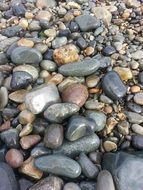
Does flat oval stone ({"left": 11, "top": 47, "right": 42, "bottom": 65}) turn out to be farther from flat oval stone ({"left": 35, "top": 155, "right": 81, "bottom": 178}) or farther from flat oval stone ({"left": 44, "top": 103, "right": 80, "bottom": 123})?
flat oval stone ({"left": 35, "top": 155, "right": 81, "bottom": 178})

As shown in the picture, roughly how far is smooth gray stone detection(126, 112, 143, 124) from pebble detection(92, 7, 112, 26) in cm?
105

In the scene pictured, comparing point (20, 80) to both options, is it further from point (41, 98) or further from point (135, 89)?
point (135, 89)

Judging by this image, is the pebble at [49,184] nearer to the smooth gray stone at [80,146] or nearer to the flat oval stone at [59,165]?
the flat oval stone at [59,165]

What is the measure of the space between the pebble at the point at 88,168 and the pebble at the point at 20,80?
0.73 m

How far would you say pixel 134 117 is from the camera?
2.63m

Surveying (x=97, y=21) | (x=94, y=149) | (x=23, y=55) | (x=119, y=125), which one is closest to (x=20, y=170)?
(x=94, y=149)

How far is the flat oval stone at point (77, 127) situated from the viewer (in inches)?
94.9

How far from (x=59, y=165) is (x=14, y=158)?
319mm

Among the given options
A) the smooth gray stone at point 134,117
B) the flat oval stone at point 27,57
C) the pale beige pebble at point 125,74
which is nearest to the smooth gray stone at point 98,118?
the smooth gray stone at point 134,117

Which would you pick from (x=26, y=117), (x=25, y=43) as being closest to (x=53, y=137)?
(x=26, y=117)

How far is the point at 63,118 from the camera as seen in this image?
2.49m

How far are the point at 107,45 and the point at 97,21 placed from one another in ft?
0.94

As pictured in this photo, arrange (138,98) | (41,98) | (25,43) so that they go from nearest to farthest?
(41,98)
(138,98)
(25,43)

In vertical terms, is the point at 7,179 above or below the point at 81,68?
below
